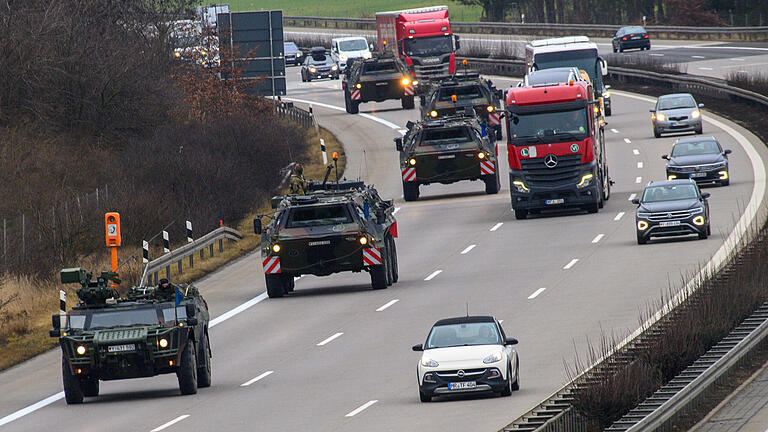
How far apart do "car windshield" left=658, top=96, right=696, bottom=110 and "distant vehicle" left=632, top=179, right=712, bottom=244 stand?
22.6 metres

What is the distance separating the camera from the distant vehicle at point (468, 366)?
21281 mm

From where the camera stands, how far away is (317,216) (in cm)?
3297

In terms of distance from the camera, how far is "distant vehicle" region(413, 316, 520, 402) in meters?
21.3

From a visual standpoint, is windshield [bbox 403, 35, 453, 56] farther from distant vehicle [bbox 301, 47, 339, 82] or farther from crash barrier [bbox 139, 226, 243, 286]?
crash barrier [bbox 139, 226, 243, 286]

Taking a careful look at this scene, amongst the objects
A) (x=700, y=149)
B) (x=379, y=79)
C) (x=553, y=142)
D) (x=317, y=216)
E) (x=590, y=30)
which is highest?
(x=590, y=30)

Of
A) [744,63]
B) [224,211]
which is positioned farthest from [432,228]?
[744,63]

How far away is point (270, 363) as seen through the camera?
26.3 meters

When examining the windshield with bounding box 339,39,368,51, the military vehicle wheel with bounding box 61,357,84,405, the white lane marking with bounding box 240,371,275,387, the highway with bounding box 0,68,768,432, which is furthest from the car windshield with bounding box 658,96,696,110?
the military vehicle wheel with bounding box 61,357,84,405

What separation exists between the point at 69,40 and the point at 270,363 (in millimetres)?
32020

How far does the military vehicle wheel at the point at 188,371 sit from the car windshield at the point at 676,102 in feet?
125

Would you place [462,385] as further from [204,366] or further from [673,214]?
[673,214]

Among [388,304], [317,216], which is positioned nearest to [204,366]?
[388,304]

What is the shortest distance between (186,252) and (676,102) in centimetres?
2717

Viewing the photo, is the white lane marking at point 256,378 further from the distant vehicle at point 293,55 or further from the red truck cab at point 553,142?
the distant vehicle at point 293,55
